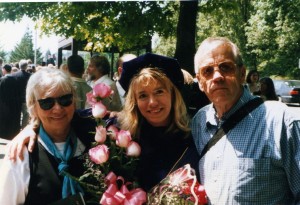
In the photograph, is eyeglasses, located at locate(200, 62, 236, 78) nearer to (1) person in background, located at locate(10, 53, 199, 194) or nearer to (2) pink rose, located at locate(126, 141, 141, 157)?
(1) person in background, located at locate(10, 53, 199, 194)

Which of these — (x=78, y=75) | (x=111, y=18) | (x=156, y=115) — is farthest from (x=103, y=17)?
(x=156, y=115)

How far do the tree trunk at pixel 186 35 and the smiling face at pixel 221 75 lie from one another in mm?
4253

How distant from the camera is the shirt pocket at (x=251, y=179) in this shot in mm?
2111

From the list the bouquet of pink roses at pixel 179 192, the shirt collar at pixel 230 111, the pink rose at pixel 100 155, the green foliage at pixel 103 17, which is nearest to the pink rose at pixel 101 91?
the pink rose at pixel 100 155

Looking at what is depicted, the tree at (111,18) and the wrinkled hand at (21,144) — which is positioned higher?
the tree at (111,18)

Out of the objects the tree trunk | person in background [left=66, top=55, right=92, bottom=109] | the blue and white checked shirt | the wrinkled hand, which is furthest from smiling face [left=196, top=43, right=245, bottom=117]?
the tree trunk

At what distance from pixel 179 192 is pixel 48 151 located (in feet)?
2.88

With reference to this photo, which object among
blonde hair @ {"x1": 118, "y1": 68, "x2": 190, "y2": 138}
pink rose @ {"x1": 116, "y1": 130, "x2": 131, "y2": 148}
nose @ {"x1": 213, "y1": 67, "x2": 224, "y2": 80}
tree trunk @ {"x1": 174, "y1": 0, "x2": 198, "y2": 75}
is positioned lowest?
pink rose @ {"x1": 116, "y1": 130, "x2": 131, "y2": 148}

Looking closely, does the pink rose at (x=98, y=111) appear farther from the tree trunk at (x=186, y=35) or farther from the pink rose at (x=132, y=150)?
the tree trunk at (x=186, y=35)

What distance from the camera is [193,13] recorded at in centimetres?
673

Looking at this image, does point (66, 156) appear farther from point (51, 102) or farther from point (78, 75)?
point (78, 75)

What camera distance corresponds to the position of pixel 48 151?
231cm

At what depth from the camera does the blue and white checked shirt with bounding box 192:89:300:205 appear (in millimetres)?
2100

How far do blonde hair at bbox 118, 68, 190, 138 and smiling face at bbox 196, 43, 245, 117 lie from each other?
282 millimetres
